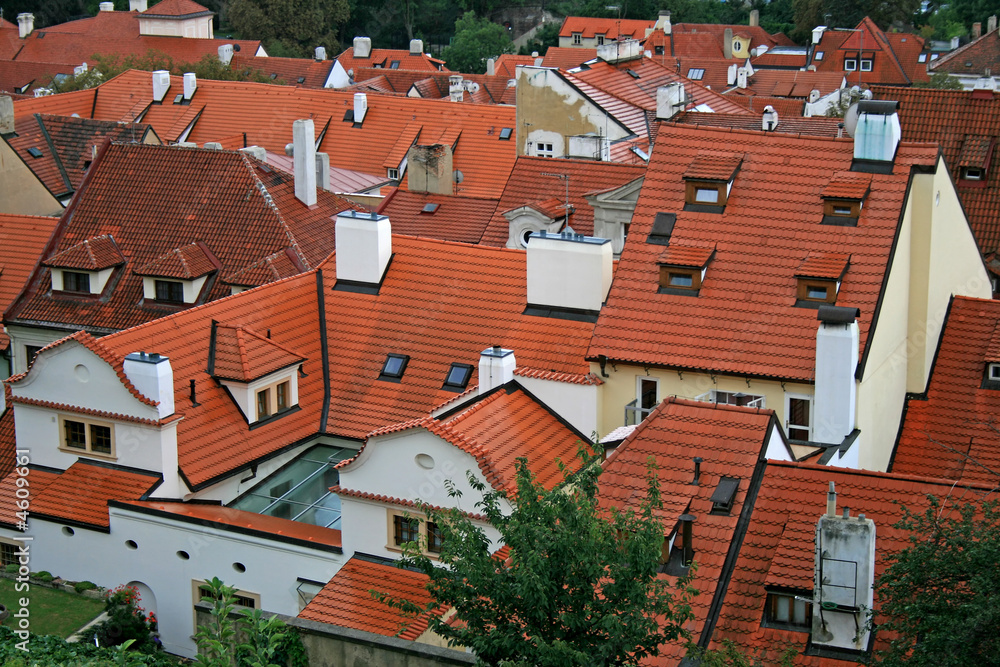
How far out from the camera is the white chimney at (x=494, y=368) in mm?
27688

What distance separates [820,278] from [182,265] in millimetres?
17089

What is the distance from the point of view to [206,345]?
1177 inches

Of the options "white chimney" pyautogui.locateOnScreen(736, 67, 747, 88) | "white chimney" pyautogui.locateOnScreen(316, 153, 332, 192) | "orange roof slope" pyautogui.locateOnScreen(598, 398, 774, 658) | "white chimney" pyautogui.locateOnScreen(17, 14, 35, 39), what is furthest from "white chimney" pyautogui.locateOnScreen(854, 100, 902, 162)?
"white chimney" pyautogui.locateOnScreen(17, 14, 35, 39)

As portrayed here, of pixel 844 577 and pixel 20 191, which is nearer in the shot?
pixel 844 577

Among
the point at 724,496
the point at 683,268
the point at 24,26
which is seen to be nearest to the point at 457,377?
the point at 683,268

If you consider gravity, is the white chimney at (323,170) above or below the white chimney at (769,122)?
below

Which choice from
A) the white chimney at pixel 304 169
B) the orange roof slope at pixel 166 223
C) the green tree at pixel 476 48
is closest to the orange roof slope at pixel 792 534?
the orange roof slope at pixel 166 223

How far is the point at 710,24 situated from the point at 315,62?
4502 cm

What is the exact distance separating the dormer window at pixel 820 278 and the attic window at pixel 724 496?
21.2 feet

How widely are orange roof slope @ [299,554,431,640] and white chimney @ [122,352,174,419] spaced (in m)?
4.97

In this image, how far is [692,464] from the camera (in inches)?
877

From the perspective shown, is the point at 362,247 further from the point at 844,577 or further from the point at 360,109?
the point at 360,109

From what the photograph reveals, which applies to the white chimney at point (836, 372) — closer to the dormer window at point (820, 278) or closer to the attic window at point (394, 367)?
the dormer window at point (820, 278)

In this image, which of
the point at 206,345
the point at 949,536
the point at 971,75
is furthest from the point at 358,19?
the point at 949,536
